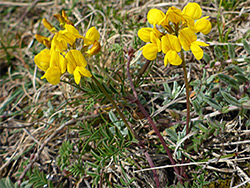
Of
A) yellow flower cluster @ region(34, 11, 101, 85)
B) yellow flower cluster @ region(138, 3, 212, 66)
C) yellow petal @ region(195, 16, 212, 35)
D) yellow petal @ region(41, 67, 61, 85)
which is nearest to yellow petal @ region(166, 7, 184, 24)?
yellow flower cluster @ region(138, 3, 212, 66)

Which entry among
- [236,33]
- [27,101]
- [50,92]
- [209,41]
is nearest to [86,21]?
[50,92]

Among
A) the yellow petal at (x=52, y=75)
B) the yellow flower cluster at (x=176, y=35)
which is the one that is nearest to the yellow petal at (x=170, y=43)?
the yellow flower cluster at (x=176, y=35)

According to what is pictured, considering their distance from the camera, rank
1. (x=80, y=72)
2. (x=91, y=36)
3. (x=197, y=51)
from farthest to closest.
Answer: (x=91, y=36)
(x=80, y=72)
(x=197, y=51)

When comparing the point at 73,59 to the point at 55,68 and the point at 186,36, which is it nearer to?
the point at 55,68

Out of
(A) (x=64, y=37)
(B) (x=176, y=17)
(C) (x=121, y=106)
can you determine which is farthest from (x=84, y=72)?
(C) (x=121, y=106)

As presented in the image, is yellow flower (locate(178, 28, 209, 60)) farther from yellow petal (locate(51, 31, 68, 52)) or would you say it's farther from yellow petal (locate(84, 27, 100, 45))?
yellow petal (locate(51, 31, 68, 52))

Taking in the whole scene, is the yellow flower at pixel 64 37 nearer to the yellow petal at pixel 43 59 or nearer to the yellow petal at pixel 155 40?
the yellow petal at pixel 43 59
